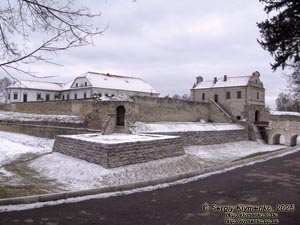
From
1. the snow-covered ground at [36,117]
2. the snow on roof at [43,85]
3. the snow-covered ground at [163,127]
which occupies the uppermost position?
the snow on roof at [43,85]

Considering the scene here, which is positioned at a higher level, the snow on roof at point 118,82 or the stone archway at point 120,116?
the snow on roof at point 118,82

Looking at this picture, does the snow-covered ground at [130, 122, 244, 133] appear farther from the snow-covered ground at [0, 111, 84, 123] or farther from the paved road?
the paved road

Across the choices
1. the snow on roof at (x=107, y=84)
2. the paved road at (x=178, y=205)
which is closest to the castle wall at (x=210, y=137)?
the paved road at (x=178, y=205)

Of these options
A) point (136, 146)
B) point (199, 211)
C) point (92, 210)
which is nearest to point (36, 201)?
point (92, 210)

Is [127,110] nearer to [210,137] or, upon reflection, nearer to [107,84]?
[210,137]

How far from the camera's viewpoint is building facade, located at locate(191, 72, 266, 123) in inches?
1436

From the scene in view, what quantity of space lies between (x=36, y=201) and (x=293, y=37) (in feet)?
23.5

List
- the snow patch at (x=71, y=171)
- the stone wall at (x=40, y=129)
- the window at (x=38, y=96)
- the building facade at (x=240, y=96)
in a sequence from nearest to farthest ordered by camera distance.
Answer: the snow patch at (x=71, y=171) → the stone wall at (x=40, y=129) → the building facade at (x=240, y=96) → the window at (x=38, y=96)

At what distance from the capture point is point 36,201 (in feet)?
24.6

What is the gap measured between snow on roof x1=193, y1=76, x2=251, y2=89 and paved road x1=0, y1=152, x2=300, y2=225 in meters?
27.5

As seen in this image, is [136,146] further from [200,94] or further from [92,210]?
[200,94]

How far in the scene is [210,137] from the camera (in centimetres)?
2666

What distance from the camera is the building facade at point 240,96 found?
1436 inches

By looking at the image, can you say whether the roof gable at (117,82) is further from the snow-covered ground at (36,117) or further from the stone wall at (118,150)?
the stone wall at (118,150)
